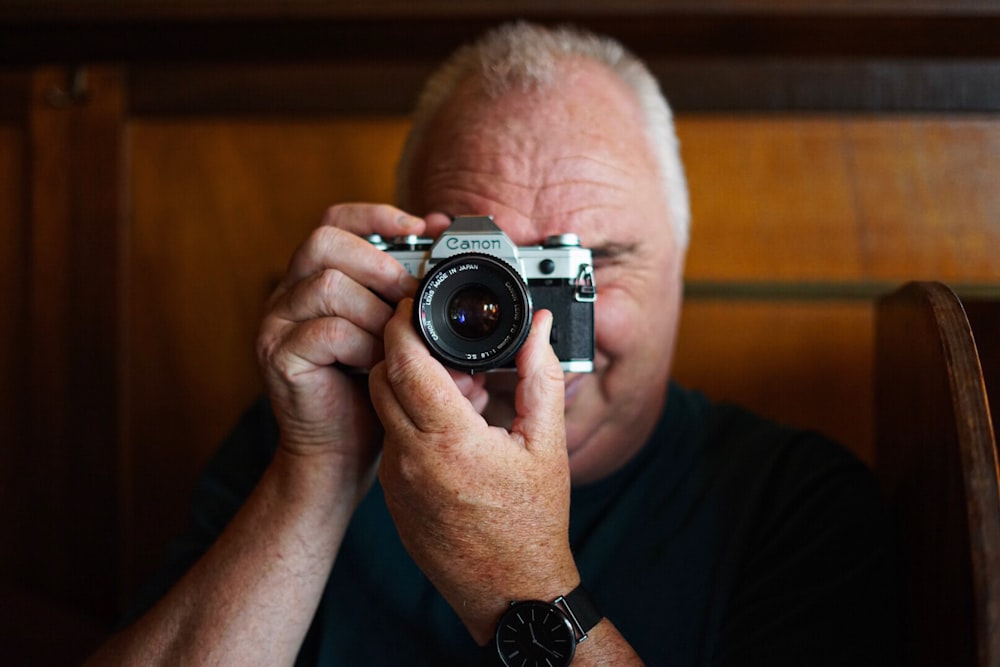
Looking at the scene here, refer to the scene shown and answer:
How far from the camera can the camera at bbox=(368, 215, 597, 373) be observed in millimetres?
799

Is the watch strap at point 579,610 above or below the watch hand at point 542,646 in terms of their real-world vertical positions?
above

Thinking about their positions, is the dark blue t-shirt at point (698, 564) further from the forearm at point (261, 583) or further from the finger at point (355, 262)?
the finger at point (355, 262)

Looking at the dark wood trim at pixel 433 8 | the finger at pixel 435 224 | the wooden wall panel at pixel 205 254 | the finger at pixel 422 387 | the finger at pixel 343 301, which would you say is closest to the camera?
the finger at pixel 422 387

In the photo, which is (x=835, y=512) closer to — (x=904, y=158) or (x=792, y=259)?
(x=792, y=259)

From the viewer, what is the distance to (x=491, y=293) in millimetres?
828

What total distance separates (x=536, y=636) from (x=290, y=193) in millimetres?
1025

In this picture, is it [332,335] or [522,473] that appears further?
[332,335]

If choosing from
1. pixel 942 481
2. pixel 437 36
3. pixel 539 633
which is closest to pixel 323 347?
pixel 539 633

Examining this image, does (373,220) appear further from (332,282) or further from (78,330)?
(78,330)

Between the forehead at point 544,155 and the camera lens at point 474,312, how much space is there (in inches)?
8.5

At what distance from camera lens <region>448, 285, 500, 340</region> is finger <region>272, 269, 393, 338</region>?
91 millimetres

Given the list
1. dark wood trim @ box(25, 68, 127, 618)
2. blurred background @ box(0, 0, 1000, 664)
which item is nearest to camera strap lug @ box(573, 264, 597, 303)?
blurred background @ box(0, 0, 1000, 664)

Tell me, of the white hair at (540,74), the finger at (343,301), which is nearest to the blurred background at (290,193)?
the white hair at (540,74)

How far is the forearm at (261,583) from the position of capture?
2.93ft
